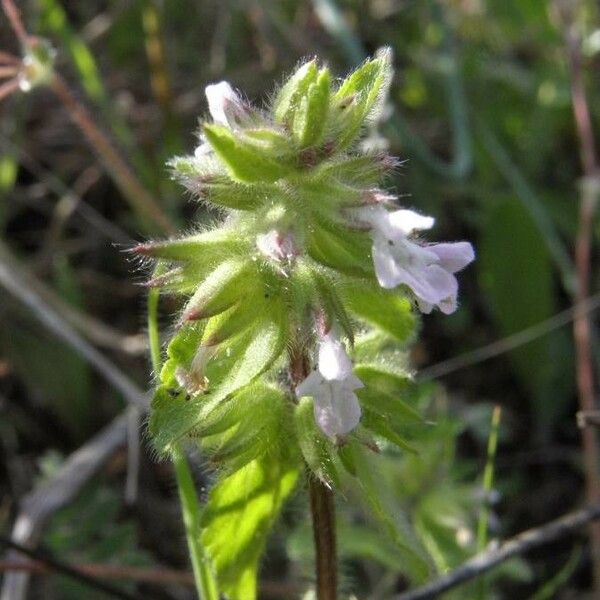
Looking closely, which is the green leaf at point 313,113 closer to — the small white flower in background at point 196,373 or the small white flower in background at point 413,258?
the small white flower in background at point 413,258

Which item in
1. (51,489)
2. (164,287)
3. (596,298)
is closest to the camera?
(164,287)

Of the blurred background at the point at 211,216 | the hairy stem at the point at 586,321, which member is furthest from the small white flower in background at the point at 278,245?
the hairy stem at the point at 586,321

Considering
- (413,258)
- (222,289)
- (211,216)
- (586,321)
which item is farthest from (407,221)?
(211,216)

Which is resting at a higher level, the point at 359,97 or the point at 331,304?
the point at 359,97

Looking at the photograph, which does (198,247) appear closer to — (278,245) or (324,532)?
(278,245)

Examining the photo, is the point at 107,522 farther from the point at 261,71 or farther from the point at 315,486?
the point at 261,71

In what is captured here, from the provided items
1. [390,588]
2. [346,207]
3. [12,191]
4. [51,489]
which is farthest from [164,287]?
[12,191]

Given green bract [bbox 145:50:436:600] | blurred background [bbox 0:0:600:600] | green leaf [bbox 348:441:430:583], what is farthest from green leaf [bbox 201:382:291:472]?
blurred background [bbox 0:0:600:600]

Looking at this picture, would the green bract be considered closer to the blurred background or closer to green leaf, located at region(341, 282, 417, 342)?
green leaf, located at region(341, 282, 417, 342)
